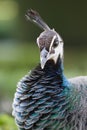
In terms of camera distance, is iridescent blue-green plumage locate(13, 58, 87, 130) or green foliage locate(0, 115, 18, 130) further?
green foliage locate(0, 115, 18, 130)

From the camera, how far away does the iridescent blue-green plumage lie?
4.37m

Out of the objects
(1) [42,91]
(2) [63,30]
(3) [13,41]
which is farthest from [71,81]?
(3) [13,41]

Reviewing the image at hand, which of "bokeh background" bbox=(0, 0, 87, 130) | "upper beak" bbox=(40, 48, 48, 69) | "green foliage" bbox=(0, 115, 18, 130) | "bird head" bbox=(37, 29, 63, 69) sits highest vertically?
"bokeh background" bbox=(0, 0, 87, 130)

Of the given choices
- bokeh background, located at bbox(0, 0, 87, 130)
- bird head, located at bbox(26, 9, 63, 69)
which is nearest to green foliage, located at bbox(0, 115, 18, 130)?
bird head, located at bbox(26, 9, 63, 69)

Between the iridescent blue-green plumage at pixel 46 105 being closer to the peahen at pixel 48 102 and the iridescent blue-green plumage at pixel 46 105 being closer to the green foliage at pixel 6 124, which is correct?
the peahen at pixel 48 102

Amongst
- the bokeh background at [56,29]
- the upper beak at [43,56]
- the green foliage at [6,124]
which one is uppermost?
the bokeh background at [56,29]

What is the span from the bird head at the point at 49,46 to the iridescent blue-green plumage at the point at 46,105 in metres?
0.10

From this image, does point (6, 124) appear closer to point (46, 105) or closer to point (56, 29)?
point (46, 105)

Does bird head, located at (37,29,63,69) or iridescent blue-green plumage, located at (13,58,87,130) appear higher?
bird head, located at (37,29,63,69)

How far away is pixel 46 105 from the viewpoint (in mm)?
4363

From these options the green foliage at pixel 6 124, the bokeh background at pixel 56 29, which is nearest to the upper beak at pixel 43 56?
the green foliage at pixel 6 124

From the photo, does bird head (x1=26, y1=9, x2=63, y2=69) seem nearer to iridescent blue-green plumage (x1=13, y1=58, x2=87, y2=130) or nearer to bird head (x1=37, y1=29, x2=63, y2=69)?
bird head (x1=37, y1=29, x2=63, y2=69)

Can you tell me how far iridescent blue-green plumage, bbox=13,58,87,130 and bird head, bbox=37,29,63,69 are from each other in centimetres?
10

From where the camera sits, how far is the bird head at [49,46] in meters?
4.15
